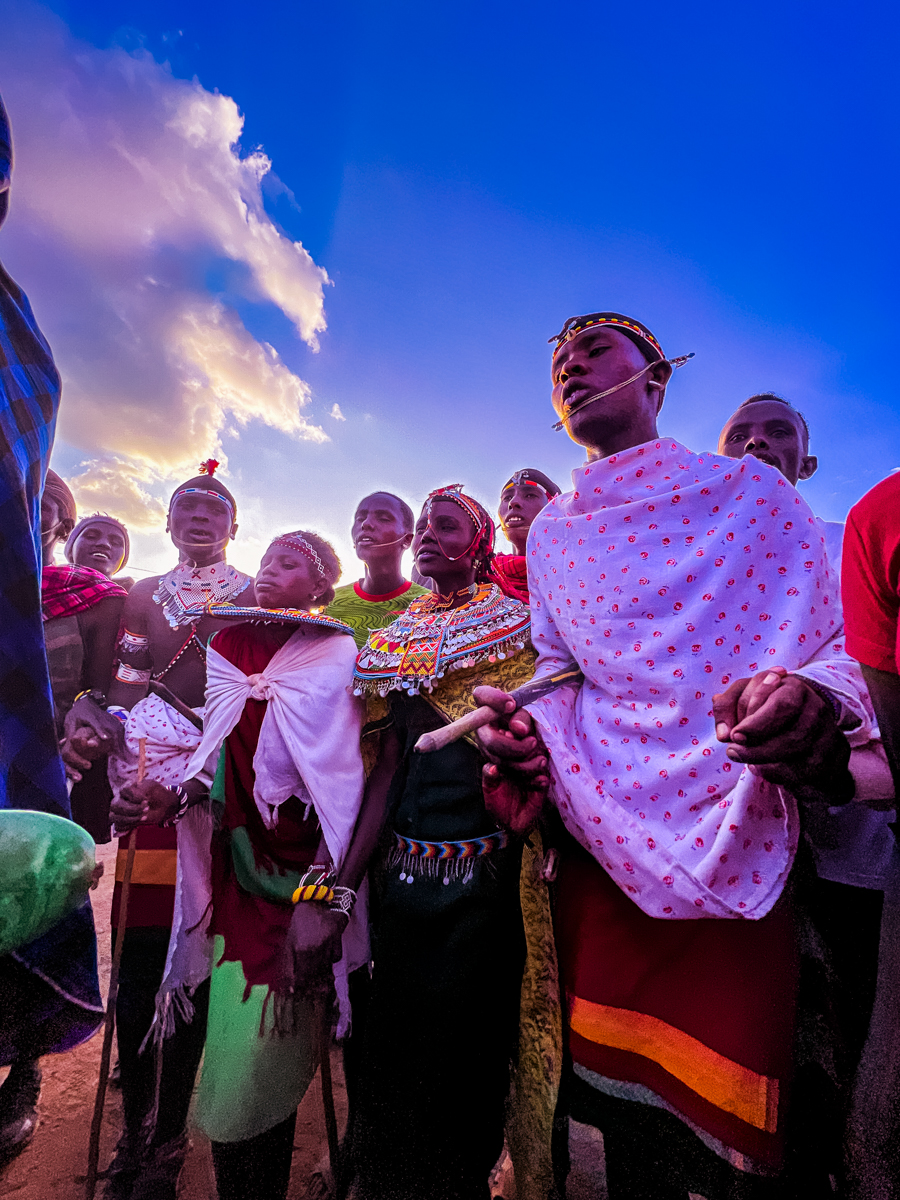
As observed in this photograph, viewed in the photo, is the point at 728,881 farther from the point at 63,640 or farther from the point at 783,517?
the point at 63,640

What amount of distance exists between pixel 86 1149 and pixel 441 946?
9.18 ft

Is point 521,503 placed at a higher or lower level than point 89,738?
higher

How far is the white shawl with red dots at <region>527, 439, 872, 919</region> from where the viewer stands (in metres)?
1.41

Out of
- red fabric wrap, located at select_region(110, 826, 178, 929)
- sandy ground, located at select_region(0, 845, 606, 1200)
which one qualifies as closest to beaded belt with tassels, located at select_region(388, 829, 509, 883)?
red fabric wrap, located at select_region(110, 826, 178, 929)

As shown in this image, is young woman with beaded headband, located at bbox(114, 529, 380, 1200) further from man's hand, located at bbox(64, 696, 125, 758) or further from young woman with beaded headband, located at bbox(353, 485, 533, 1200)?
man's hand, located at bbox(64, 696, 125, 758)

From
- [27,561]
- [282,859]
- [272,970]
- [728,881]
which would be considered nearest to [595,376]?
[728,881]

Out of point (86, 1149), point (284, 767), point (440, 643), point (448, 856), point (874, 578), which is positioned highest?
point (874, 578)

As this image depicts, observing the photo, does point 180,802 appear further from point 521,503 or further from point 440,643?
point 521,503

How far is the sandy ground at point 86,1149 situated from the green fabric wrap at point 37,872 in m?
3.28

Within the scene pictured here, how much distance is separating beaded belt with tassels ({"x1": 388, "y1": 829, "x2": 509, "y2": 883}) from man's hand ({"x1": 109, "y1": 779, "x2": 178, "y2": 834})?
48.2 inches

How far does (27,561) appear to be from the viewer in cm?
110

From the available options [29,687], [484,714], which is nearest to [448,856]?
[484,714]

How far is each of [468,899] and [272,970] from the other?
0.93 meters

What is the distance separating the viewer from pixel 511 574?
3.61m
